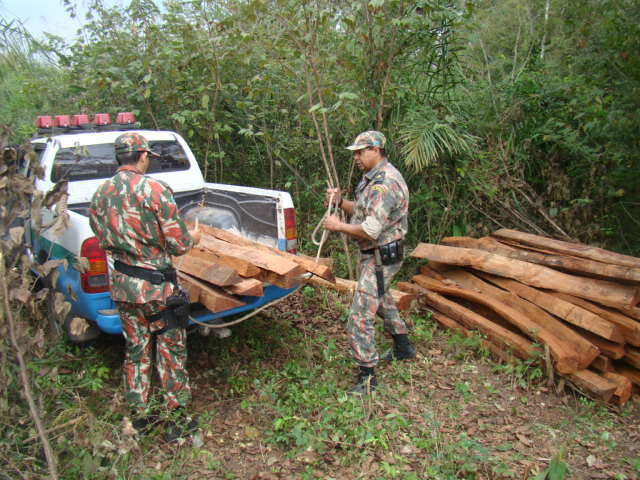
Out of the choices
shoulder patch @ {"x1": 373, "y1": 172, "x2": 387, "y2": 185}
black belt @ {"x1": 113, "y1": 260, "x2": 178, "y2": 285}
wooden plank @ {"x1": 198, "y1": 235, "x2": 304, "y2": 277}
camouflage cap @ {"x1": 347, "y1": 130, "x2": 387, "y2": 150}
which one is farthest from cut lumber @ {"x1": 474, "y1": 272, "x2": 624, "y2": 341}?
black belt @ {"x1": 113, "y1": 260, "x2": 178, "y2": 285}

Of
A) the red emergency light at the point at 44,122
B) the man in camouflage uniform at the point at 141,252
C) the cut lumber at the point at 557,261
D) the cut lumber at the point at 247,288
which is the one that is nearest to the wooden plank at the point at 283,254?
the cut lumber at the point at 247,288

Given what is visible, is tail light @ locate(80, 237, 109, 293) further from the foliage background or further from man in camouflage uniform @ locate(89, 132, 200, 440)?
the foliage background

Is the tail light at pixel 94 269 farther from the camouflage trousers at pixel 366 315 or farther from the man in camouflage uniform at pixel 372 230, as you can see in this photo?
the camouflage trousers at pixel 366 315

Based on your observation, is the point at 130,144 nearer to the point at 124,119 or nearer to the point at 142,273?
the point at 142,273

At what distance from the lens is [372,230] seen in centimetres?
362

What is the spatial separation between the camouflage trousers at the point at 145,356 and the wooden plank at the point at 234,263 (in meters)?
0.58

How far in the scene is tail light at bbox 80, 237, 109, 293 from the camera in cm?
331

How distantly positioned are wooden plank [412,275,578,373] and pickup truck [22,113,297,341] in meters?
1.77

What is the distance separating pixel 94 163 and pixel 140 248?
76.2 inches

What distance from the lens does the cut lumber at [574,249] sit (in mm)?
4035

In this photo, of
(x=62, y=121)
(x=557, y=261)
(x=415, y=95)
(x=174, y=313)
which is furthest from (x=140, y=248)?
(x=415, y=95)

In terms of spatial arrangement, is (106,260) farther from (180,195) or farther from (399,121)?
(399,121)

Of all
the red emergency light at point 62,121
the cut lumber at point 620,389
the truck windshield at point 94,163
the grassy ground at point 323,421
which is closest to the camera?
the grassy ground at point 323,421

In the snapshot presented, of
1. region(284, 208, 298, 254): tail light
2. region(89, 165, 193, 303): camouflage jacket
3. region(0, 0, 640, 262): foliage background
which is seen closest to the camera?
region(89, 165, 193, 303): camouflage jacket
